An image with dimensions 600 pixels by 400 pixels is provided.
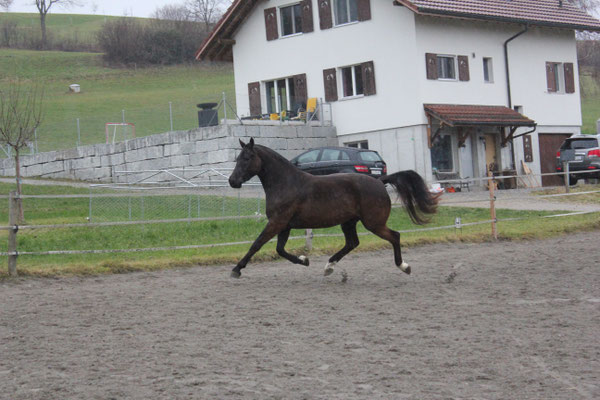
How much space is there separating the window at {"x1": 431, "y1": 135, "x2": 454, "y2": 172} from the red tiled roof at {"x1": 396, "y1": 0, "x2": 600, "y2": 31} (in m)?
4.31

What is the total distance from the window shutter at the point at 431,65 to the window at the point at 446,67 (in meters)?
0.55

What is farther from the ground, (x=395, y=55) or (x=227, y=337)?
(x=395, y=55)

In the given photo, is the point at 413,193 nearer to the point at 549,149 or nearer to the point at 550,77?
the point at 549,149

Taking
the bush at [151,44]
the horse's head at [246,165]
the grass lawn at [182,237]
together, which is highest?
the bush at [151,44]

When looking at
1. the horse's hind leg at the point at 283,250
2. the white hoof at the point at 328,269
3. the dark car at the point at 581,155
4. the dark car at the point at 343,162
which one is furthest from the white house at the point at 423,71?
the horse's hind leg at the point at 283,250

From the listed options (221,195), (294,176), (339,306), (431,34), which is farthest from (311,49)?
(339,306)

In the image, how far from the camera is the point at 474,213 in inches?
822

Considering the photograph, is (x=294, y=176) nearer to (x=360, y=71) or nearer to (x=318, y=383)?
(x=318, y=383)

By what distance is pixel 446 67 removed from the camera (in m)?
30.7

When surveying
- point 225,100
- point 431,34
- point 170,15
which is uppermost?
point 170,15

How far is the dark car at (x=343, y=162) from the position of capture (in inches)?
968

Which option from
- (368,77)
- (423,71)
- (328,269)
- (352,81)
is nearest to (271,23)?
(352,81)

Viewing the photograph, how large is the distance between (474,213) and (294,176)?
35.9 feet

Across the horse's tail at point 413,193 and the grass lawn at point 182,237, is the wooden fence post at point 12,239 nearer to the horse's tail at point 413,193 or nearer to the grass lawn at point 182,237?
the grass lawn at point 182,237
